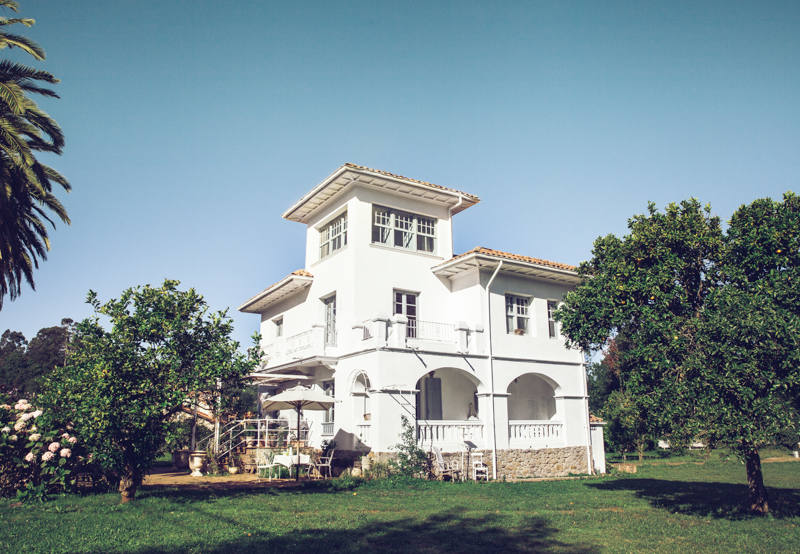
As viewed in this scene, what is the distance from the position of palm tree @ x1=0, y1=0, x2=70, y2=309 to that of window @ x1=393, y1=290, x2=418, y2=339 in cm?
1213

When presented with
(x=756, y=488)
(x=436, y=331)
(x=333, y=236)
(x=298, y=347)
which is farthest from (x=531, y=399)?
(x=756, y=488)

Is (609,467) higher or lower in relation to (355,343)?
lower

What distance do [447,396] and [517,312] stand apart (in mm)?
4304

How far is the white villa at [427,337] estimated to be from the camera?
18969mm

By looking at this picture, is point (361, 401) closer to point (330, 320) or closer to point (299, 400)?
point (299, 400)

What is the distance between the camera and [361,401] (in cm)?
1991

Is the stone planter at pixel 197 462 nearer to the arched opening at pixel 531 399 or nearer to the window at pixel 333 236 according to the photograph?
the window at pixel 333 236

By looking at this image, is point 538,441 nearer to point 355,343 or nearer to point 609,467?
point 609,467

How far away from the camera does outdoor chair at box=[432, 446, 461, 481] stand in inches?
703

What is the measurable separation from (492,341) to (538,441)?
4.10 metres

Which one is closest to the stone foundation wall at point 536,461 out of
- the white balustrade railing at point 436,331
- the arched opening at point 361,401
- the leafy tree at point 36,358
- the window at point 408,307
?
the arched opening at point 361,401

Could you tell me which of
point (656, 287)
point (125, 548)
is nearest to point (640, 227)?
point (656, 287)

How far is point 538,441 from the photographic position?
21062mm

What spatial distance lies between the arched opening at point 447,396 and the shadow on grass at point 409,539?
10.3m
